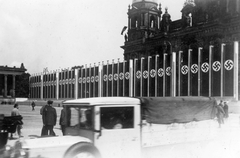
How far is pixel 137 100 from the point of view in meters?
7.23

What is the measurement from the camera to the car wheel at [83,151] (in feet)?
19.2

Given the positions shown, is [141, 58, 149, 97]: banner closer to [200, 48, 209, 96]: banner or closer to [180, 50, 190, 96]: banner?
[180, 50, 190, 96]: banner

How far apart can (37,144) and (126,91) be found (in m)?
43.3

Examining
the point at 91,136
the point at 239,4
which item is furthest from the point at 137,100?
the point at 239,4

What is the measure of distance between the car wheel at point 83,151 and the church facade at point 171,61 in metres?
29.0

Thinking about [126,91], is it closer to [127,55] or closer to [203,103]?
[127,55]

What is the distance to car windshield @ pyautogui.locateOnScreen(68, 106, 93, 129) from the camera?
6.65 meters

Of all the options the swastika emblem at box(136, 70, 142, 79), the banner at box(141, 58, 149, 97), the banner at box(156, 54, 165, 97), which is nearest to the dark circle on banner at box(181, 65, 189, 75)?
the banner at box(156, 54, 165, 97)

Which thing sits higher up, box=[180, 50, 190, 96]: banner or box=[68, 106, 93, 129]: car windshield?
box=[180, 50, 190, 96]: banner

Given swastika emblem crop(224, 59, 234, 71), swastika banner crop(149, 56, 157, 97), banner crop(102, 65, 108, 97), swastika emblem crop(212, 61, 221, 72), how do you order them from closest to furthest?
swastika emblem crop(224, 59, 234, 71)
swastika emblem crop(212, 61, 221, 72)
swastika banner crop(149, 56, 157, 97)
banner crop(102, 65, 108, 97)

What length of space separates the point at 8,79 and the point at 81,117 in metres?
98.9

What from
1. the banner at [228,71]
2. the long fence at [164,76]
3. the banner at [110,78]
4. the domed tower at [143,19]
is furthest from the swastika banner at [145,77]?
the banner at [228,71]

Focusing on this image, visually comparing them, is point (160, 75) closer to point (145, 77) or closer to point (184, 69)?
point (145, 77)

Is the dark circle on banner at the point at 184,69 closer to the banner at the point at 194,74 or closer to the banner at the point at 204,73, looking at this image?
the banner at the point at 194,74
